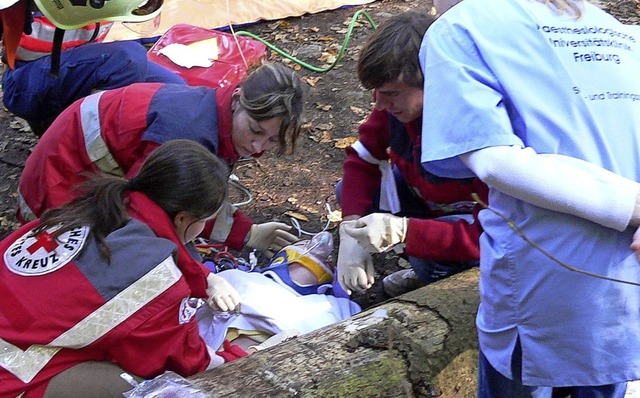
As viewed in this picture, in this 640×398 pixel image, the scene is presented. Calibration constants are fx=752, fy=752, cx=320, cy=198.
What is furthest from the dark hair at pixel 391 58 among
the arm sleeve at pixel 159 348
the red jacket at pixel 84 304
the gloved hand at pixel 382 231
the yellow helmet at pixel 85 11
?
the yellow helmet at pixel 85 11

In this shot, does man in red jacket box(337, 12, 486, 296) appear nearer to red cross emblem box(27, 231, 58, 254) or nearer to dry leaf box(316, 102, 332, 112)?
red cross emblem box(27, 231, 58, 254)

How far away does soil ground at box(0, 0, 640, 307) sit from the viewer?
3.72 meters

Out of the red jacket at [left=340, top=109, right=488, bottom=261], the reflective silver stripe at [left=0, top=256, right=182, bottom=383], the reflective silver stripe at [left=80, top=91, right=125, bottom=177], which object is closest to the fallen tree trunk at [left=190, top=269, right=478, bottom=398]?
the red jacket at [left=340, top=109, right=488, bottom=261]

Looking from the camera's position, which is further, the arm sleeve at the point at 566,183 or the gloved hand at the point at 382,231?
the gloved hand at the point at 382,231

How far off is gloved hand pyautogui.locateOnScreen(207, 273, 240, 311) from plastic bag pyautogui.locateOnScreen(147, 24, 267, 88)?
5.63 ft

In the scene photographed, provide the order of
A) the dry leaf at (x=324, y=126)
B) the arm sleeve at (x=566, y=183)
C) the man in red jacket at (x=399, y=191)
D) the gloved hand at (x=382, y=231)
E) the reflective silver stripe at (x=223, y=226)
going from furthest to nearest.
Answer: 1. the dry leaf at (x=324, y=126)
2. the reflective silver stripe at (x=223, y=226)
3. the gloved hand at (x=382, y=231)
4. the man in red jacket at (x=399, y=191)
5. the arm sleeve at (x=566, y=183)

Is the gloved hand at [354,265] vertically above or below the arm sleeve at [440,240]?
below

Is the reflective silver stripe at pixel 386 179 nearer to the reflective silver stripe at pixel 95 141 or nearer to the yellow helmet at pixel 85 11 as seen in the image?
the reflective silver stripe at pixel 95 141

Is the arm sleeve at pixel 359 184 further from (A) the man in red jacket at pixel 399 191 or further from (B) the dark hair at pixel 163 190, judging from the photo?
(B) the dark hair at pixel 163 190

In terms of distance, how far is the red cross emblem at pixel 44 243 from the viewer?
2.07m

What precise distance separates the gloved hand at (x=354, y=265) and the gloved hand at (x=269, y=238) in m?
0.46

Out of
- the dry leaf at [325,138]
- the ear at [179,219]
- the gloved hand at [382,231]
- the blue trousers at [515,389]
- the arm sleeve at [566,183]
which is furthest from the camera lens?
the dry leaf at [325,138]

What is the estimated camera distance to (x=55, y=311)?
1.99 metres

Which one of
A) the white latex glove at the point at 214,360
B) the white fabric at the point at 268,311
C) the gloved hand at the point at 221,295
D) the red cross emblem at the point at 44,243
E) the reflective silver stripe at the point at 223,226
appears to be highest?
the red cross emblem at the point at 44,243
